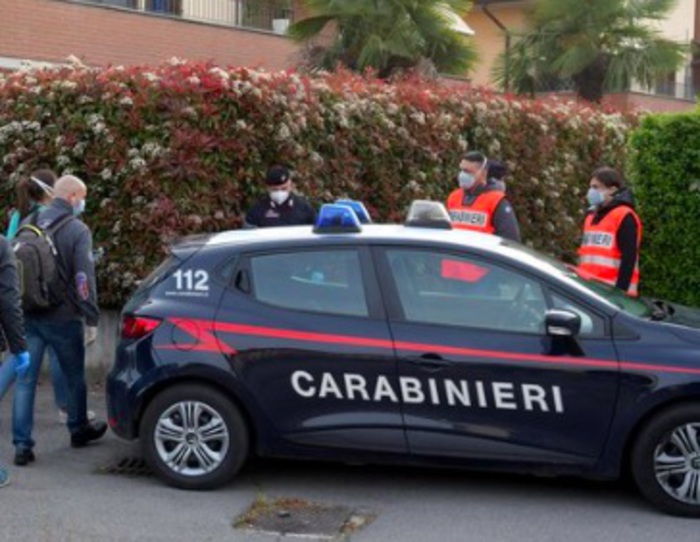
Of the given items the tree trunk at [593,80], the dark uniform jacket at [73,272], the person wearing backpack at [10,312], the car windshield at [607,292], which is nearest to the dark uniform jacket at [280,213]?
the dark uniform jacket at [73,272]

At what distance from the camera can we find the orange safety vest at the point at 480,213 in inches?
364

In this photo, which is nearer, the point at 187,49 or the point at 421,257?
the point at 421,257

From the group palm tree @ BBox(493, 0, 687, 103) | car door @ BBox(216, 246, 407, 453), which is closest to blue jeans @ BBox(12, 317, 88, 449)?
car door @ BBox(216, 246, 407, 453)

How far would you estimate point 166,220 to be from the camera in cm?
970

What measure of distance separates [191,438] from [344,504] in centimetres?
96

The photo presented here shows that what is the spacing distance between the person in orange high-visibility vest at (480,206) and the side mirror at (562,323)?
8.70 ft

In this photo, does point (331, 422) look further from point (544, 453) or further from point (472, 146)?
point (472, 146)


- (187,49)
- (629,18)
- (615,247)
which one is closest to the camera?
(615,247)

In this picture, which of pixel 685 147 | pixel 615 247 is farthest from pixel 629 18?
pixel 615 247

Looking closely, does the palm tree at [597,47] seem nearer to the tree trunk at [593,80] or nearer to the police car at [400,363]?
the tree trunk at [593,80]

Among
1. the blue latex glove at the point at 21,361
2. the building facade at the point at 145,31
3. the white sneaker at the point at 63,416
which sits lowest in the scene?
the white sneaker at the point at 63,416

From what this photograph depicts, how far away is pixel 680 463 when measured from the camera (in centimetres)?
643

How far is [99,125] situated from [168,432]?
3.73m

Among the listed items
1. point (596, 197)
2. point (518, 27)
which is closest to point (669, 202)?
point (596, 197)
